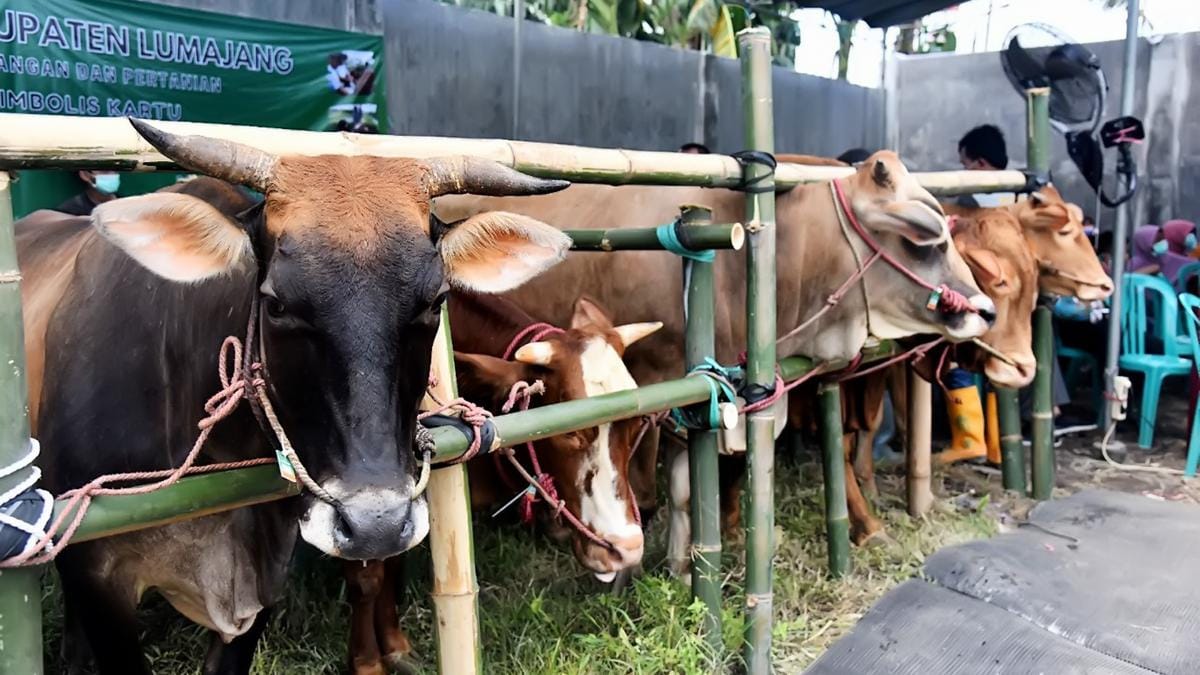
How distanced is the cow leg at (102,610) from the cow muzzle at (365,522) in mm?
961

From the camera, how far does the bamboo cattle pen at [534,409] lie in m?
1.54

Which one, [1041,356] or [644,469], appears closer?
[644,469]

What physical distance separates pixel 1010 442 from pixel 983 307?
1868 mm

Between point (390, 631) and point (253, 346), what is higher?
point (253, 346)

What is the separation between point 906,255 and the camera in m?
3.86

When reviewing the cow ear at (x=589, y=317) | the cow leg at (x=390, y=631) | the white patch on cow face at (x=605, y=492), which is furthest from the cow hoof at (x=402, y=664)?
the cow ear at (x=589, y=317)

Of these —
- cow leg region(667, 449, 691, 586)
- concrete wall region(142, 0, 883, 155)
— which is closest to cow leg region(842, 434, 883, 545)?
cow leg region(667, 449, 691, 586)

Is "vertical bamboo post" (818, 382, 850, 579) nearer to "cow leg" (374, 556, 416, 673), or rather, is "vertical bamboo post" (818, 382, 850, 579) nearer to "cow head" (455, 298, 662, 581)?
"cow head" (455, 298, 662, 581)

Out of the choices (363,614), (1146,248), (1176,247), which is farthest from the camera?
(1146,248)

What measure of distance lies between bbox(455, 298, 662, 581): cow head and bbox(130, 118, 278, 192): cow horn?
1246 mm

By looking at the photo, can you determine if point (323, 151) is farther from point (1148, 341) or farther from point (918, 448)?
point (1148, 341)

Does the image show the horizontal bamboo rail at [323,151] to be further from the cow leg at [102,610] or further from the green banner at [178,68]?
the green banner at [178,68]

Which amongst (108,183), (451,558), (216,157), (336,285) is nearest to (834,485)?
(451,558)

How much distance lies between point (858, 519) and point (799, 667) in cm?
136
